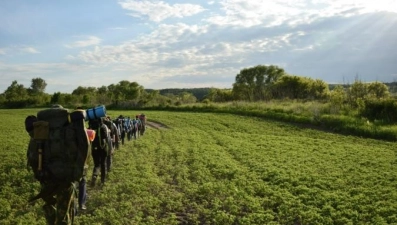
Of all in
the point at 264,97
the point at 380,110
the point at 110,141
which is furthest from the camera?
the point at 264,97

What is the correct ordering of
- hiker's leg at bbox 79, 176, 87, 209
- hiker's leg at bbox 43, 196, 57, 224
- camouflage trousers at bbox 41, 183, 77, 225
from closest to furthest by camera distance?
camouflage trousers at bbox 41, 183, 77, 225
hiker's leg at bbox 43, 196, 57, 224
hiker's leg at bbox 79, 176, 87, 209

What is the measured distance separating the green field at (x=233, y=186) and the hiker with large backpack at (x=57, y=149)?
3528 millimetres

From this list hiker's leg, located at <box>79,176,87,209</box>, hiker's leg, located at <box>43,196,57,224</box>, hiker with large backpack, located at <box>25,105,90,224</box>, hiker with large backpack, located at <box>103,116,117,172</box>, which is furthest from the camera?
hiker with large backpack, located at <box>103,116,117,172</box>

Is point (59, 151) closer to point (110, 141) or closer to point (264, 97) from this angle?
point (110, 141)

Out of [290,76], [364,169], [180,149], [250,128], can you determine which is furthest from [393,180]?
[290,76]

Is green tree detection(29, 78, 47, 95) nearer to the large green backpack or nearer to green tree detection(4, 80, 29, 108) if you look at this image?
green tree detection(4, 80, 29, 108)

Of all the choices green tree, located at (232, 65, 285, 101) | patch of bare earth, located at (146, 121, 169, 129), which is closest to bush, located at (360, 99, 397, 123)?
patch of bare earth, located at (146, 121, 169, 129)

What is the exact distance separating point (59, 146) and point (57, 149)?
0.07 meters

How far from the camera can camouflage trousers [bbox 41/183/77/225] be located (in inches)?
270

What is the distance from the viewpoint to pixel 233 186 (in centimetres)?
1338

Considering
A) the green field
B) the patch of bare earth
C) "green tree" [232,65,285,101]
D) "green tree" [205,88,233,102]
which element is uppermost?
"green tree" [232,65,285,101]

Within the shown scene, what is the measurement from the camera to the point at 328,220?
9844 millimetres

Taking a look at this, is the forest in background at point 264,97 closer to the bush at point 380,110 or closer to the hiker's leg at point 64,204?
the bush at point 380,110

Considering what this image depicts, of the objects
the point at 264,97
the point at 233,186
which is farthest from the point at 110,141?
the point at 264,97
